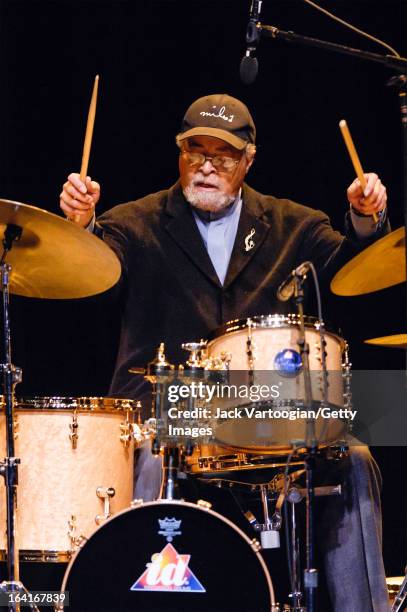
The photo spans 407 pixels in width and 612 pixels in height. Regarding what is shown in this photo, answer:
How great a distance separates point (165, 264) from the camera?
3182 millimetres

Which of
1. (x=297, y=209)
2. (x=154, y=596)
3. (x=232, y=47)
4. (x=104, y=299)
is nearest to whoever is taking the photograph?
(x=154, y=596)

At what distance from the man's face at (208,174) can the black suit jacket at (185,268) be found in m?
0.10

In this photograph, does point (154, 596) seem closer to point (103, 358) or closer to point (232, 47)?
point (103, 358)

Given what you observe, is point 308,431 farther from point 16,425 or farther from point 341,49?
point 341,49

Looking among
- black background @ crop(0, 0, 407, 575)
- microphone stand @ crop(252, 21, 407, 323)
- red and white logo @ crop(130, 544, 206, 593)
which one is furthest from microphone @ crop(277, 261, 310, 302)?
black background @ crop(0, 0, 407, 575)

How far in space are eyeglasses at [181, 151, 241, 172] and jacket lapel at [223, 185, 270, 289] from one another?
177mm

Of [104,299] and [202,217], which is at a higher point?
[202,217]

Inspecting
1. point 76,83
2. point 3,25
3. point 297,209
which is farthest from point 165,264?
point 3,25

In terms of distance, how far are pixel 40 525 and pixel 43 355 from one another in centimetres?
108

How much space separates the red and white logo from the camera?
2.24m

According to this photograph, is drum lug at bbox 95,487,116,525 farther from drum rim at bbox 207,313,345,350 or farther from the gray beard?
the gray beard

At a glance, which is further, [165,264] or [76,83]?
[76,83]

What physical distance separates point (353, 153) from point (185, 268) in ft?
3.17

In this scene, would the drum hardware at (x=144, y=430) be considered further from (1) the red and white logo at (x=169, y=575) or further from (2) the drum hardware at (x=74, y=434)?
(1) the red and white logo at (x=169, y=575)
